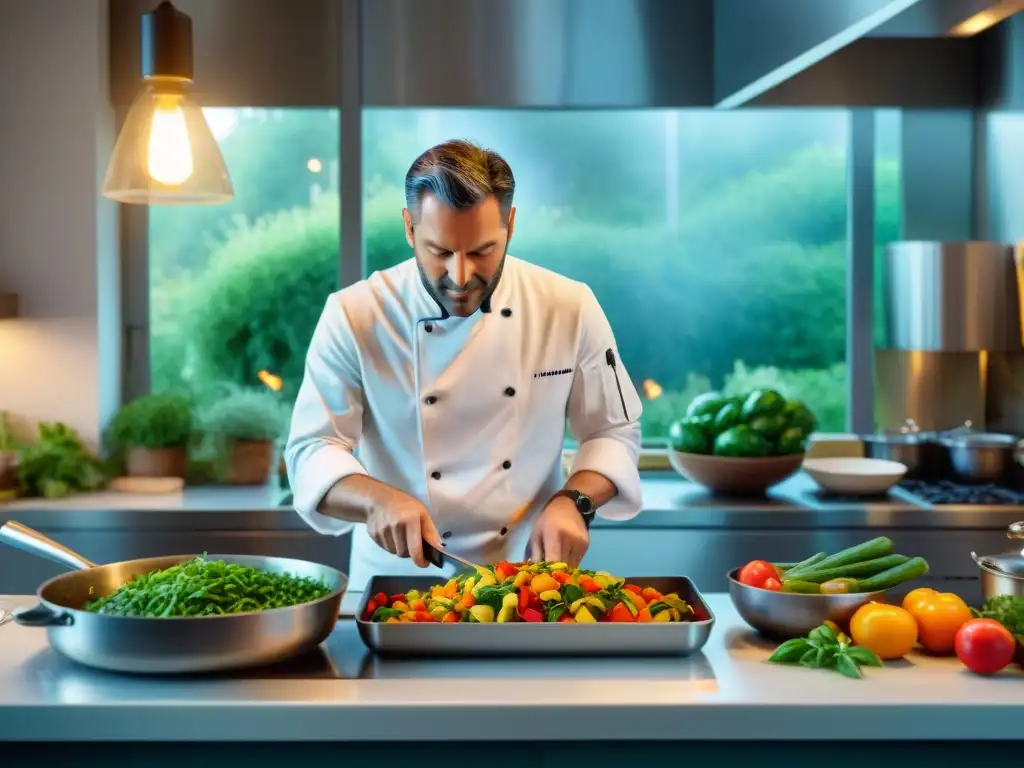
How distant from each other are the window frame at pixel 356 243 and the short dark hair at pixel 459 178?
1.85 meters

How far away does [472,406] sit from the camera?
2.65 meters

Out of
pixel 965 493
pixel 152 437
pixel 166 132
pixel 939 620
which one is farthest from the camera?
pixel 152 437

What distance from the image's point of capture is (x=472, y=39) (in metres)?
4.04

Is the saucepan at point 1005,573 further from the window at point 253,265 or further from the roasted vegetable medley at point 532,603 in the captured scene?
the window at point 253,265

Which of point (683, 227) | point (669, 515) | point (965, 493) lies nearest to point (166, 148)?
point (669, 515)

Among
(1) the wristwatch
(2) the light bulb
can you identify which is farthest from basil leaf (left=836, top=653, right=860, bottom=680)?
(2) the light bulb

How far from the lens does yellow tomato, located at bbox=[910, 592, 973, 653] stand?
192cm

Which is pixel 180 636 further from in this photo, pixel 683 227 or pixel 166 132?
pixel 683 227

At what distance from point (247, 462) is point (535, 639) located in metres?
2.29

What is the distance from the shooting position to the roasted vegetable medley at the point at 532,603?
1896 mm

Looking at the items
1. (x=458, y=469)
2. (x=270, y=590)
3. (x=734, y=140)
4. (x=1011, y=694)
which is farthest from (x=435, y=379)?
(x=734, y=140)

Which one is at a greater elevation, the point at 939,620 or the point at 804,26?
the point at 804,26

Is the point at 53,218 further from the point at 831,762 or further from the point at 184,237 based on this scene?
the point at 831,762

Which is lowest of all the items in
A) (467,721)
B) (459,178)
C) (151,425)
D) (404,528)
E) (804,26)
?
(467,721)
